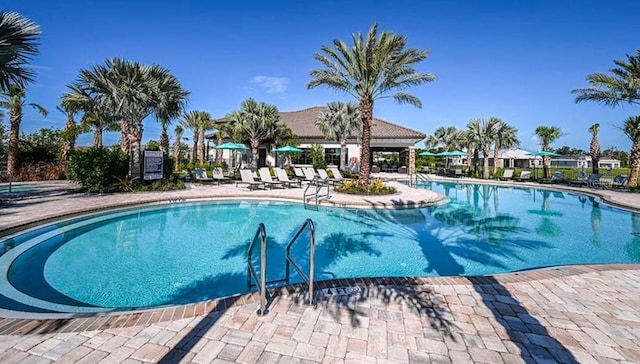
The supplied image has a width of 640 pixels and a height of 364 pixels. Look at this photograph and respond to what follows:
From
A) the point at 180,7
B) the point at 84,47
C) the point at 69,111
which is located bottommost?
the point at 69,111

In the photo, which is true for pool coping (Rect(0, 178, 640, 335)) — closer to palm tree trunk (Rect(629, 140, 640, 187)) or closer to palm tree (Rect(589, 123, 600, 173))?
palm tree trunk (Rect(629, 140, 640, 187))

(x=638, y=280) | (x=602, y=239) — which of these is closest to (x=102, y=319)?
(x=638, y=280)

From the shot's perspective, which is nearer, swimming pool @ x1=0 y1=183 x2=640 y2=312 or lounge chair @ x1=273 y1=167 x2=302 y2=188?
swimming pool @ x1=0 y1=183 x2=640 y2=312

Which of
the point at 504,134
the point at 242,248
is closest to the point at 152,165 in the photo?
the point at 242,248

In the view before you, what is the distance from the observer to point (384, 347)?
269 cm

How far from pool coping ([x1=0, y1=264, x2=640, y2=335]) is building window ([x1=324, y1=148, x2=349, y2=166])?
2569 cm

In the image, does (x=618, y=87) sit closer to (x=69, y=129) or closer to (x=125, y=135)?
(x=125, y=135)

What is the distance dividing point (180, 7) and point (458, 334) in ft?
51.1

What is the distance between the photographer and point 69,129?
18250 mm

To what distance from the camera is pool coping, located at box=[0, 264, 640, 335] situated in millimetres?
2900

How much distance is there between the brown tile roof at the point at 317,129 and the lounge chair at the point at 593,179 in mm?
12689

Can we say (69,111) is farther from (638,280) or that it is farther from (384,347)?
(638,280)

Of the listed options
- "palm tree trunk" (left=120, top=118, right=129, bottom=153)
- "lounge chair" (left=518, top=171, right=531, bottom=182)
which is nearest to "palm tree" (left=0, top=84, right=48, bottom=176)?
"palm tree trunk" (left=120, top=118, right=129, bottom=153)

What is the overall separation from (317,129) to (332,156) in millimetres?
3497
